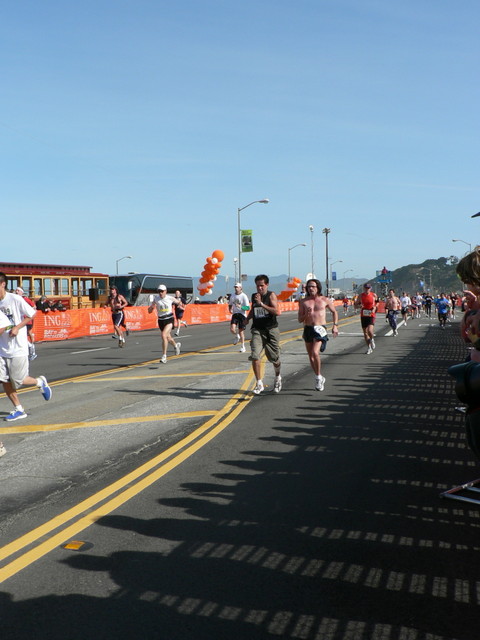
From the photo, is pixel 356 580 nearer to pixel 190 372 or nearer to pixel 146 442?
pixel 146 442

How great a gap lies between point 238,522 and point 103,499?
1.16m

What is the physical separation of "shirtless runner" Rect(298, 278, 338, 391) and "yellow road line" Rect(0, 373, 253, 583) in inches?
118

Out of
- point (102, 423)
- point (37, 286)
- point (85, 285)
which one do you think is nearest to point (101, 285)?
point (85, 285)

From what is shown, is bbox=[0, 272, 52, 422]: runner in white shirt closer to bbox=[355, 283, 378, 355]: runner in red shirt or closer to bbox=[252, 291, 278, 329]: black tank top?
bbox=[252, 291, 278, 329]: black tank top

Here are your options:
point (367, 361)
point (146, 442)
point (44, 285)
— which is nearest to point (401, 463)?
point (146, 442)

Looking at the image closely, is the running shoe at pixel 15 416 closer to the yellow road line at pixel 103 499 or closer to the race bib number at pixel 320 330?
the yellow road line at pixel 103 499

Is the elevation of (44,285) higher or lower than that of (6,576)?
higher

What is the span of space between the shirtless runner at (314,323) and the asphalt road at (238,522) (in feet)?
4.35

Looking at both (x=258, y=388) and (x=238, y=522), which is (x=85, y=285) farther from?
(x=238, y=522)

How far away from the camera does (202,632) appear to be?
10.0 feet

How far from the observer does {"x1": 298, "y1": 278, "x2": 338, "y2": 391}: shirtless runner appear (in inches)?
424

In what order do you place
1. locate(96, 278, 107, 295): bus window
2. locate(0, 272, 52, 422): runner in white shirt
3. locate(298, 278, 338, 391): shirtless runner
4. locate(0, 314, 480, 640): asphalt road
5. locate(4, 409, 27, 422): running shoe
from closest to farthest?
locate(0, 314, 480, 640): asphalt road → locate(0, 272, 52, 422): runner in white shirt → locate(4, 409, 27, 422): running shoe → locate(298, 278, 338, 391): shirtless runner → locate(96, 278, 107, 295): bus window

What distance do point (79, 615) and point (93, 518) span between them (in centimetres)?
141

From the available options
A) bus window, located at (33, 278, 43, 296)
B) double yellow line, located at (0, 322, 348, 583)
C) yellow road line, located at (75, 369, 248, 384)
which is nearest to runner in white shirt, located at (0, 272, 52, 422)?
double yellow line, located at (0, 322, 348, 583)
